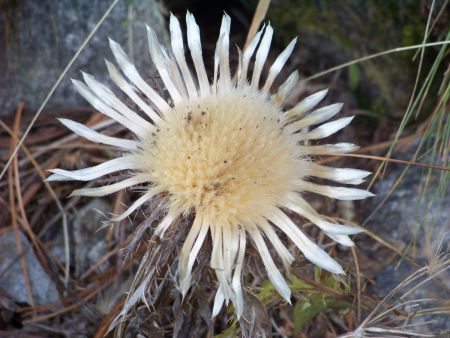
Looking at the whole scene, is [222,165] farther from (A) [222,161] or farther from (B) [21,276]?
(B) [21,276]

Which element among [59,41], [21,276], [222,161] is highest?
[59,41]

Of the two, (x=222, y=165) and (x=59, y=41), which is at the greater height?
(x=59, y=41)

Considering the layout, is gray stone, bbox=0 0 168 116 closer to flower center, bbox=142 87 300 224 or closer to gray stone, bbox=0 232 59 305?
gray stone, bbox=0 232 59 305

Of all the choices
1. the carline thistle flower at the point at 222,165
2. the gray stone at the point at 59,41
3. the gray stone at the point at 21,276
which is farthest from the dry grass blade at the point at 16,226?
the carline thistle flower at the point at 222,165

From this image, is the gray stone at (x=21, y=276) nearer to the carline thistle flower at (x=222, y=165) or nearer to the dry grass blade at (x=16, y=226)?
the dry grass blade at (x=16, y=226)

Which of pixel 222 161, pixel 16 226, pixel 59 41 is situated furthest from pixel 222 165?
pixel 59 41
